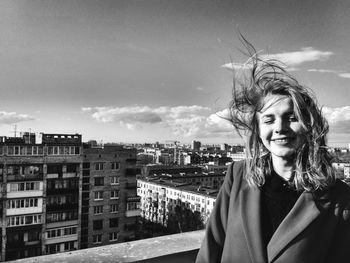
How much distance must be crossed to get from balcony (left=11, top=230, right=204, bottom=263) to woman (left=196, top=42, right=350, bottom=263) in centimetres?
28

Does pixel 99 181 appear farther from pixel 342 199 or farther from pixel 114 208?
pixel 342 199

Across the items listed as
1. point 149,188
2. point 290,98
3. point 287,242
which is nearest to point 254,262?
point 287,242

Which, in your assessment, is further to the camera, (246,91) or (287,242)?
(246,91)

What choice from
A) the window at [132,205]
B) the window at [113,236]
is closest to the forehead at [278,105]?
the window at [132,205]

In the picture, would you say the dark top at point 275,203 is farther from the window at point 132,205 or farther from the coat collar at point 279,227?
the window at point 132,205

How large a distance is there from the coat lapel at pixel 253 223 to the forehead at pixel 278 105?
10.1 inches

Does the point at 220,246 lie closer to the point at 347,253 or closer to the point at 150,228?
the point at 347,253

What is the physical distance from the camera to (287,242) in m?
0.96

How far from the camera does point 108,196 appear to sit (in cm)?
1970

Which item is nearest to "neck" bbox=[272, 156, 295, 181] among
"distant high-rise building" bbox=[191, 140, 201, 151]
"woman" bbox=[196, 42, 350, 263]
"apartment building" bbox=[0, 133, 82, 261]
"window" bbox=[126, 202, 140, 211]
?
"woman" bbox=[196, 42, 350, 263]

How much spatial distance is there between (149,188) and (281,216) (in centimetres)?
4061

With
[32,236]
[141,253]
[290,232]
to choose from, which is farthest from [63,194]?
[290,232]

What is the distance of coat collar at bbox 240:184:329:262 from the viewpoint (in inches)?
37.9

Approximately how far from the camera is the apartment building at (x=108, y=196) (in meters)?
19.0
